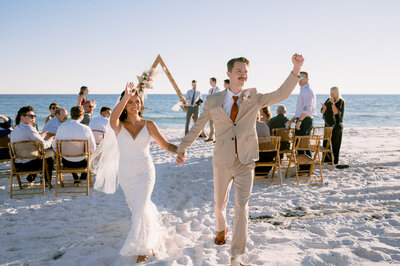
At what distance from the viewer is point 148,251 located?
3227 millimetres

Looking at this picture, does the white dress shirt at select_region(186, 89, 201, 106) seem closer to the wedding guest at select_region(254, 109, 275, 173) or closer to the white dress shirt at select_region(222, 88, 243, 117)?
the wedding guest at select_region(254, 109, 275, 173)

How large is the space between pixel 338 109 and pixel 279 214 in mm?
4523

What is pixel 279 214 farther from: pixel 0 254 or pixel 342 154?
pixel 342 154

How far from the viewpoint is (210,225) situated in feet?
13.8

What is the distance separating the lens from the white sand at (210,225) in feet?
10.7

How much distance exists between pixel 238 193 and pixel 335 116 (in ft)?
19.5

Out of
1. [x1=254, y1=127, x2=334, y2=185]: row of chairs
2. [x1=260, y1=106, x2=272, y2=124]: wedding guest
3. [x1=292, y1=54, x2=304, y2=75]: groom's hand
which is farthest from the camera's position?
[x1=260, y1=106, x2=272, y2=124]: wedding guest

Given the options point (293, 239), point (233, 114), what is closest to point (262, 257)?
point (293, 239)

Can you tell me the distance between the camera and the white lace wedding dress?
127 inches

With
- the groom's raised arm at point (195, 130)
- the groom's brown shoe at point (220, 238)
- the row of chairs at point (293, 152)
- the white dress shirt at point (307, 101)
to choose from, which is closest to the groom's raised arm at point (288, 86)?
the groom's raised arm at point (195, 130)

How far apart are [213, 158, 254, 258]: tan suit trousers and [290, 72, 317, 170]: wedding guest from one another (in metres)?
3.92

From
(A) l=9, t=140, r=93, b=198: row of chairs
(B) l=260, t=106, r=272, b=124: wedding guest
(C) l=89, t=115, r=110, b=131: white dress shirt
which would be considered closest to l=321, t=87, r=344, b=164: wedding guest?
(B) l=260, t=106, r=272, b=124: wedding guest

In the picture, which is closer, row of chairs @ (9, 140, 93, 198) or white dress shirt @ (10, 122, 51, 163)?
row of chairs @ (9, 140, 93, 198)

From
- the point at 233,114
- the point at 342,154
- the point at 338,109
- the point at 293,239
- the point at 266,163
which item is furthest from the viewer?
the point at 342,154
